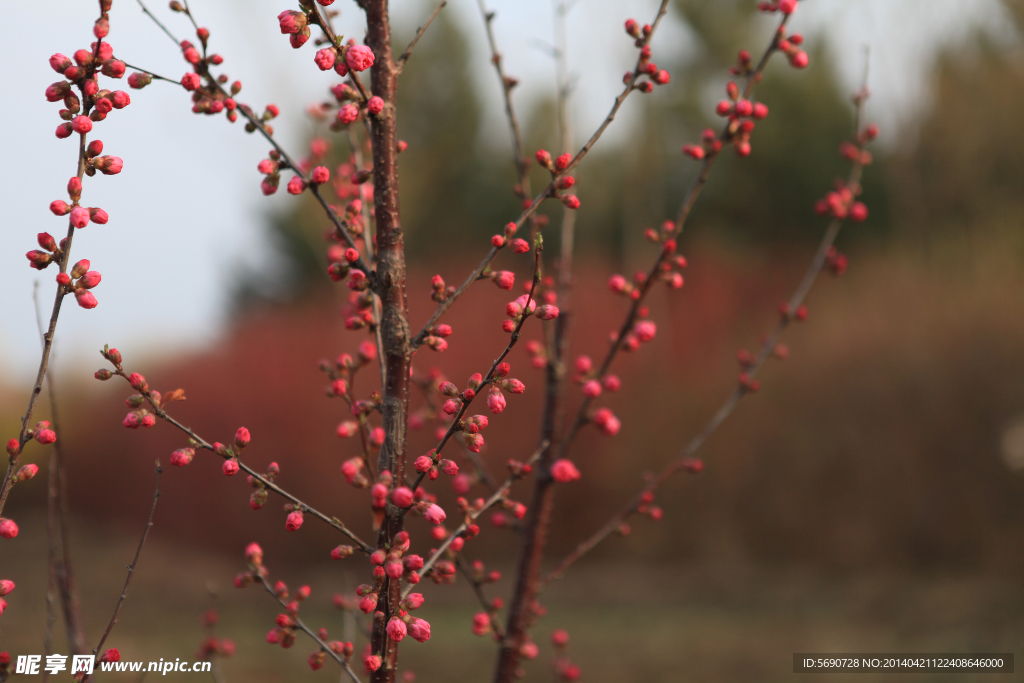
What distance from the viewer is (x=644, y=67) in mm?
1140

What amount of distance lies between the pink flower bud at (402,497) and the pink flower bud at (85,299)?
0.45 metres

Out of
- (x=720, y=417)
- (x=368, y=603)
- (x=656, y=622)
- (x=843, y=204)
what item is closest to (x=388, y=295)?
(x=368, y=603)

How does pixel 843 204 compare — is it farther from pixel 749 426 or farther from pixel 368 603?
pixel 749 426

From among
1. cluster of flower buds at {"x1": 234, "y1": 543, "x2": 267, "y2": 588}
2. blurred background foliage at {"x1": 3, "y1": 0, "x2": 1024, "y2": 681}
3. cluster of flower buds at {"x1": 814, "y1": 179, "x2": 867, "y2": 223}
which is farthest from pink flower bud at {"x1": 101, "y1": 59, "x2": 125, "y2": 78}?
blurred background foliage at {"x1": 3, "y1": 0, "x2": 1024, "y2": 681}

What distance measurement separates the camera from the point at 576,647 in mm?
5402

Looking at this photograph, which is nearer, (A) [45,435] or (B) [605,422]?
(A) [45,435]

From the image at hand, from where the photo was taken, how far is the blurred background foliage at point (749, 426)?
5680 millimetres

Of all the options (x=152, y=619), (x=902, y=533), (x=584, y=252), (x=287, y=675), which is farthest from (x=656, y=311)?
(x=152, y=619)

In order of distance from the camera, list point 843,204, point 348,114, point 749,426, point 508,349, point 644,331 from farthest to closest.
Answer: point 749,426, point 843,204, point 644,331, point 348,114, point 508,349

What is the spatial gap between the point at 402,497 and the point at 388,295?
28cm

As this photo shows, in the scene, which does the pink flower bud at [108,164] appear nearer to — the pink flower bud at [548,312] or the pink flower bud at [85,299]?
the pink flower bud at [85,299]

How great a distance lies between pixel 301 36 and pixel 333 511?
7.55 meters

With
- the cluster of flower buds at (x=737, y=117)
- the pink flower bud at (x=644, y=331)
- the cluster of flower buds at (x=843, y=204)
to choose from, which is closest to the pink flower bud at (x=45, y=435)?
the pink flower bud at (x=644, y=331)

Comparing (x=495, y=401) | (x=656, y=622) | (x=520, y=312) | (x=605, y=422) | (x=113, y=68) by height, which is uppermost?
(x=656, y=622)
